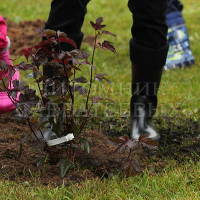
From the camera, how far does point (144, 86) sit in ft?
12.2

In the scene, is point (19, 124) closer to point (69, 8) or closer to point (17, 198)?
point (69, 8)

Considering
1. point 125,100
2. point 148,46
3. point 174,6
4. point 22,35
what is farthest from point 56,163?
point 22,35

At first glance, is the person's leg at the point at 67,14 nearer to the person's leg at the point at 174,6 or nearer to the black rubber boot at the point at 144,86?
the black rubber boot at the point at 144,86

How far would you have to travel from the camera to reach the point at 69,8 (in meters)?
3.52

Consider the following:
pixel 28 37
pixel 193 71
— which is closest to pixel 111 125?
pixel 193 71

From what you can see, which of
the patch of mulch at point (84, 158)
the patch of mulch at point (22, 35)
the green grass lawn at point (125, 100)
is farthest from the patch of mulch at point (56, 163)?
the patch of mulch at point (22, 35)

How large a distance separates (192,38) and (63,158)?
4802 mm

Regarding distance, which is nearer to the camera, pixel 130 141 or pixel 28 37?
pixel 130 141

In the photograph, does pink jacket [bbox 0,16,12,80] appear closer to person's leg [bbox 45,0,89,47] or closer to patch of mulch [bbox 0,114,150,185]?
person's leg [bbox 45,0,89,47]

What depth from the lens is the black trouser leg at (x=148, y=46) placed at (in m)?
3.53

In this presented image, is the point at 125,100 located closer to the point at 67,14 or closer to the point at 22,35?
the point at 67,14

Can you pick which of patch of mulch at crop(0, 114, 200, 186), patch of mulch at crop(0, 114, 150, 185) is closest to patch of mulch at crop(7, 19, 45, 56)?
patch of mulch at crop(0, 114, 200, 186)

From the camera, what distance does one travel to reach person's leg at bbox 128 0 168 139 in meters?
3.55

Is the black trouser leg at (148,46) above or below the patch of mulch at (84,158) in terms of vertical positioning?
above
